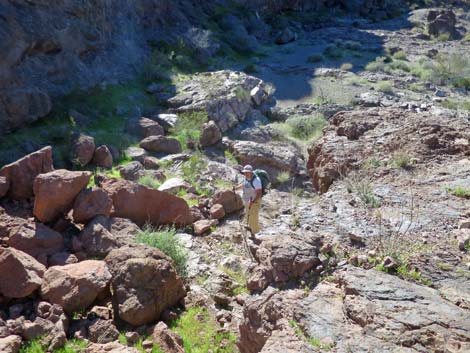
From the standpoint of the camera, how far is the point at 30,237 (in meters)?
6.27

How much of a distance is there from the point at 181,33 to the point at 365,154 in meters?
17.8

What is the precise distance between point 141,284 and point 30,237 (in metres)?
1.96

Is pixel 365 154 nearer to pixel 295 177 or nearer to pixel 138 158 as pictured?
pixel 295 177

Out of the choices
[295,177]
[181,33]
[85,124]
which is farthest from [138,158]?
[181,33]

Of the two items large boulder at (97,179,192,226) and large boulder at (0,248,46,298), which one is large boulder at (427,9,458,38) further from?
large boulder at (0,248,46,298)

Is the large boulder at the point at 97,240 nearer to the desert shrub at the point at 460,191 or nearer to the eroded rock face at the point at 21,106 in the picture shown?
the desert shrub at the point at 460,191

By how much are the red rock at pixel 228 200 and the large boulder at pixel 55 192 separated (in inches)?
116

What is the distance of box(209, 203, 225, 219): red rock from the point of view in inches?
352

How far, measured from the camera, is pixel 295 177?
12.4m

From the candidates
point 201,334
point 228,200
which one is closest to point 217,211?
point 228,200

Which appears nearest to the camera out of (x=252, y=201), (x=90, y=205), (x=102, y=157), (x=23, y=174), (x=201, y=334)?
(x=201, y=334)

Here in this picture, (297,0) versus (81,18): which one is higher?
(81,18)

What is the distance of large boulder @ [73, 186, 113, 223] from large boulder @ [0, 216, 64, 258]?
53 centimetres

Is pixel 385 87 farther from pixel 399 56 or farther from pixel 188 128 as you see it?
pixel 188 128
